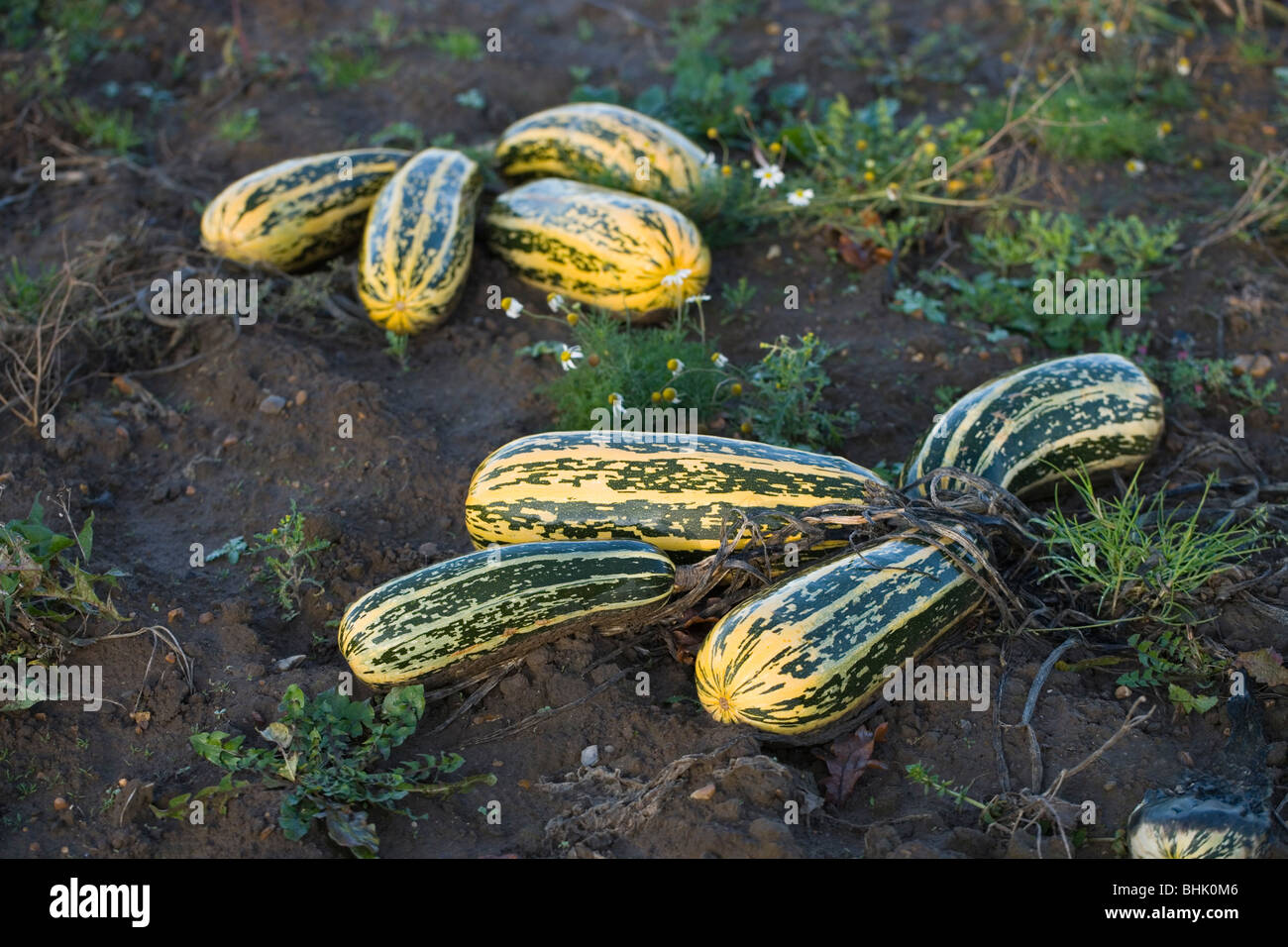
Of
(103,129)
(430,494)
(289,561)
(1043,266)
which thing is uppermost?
(103,129)

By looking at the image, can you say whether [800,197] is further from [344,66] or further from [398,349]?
[344,66]

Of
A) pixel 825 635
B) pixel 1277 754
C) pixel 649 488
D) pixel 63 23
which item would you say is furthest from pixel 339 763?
pixel 63 23

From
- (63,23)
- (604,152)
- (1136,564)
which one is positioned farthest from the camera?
(63,23)

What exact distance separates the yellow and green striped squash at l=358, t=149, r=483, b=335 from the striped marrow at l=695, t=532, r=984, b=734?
2.42m

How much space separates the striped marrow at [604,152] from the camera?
5.68 metres

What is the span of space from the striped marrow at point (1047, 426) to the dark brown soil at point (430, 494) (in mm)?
389

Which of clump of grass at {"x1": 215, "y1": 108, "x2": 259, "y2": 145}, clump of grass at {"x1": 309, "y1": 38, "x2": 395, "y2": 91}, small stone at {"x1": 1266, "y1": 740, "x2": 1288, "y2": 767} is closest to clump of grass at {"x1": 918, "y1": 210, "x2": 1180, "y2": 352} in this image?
small stone at {"x1": 1266, "y1": 740, "x2": 1288, "y2": 767}

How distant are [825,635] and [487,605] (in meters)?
1.02

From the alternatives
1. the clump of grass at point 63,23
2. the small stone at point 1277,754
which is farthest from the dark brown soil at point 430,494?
the clump of grass at point 63,23

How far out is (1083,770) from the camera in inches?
131

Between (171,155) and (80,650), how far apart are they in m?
3.84

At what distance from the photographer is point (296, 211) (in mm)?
5578

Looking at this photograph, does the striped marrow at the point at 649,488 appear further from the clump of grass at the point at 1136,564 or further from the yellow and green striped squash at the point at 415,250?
the yellow and green striped squash at the point at 415,250

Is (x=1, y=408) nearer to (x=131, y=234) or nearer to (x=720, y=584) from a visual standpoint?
(x=131, y=234)
